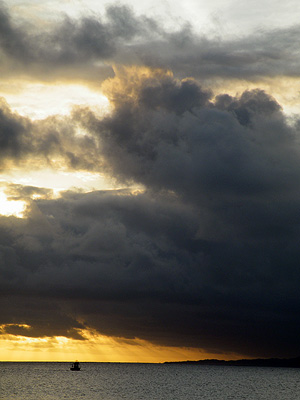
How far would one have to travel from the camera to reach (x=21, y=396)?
503 ft

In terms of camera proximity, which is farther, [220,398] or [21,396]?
[220,398]

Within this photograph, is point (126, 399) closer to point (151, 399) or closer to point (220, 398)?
point (151, 399)

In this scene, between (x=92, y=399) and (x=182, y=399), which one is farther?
(x=182, y=399)

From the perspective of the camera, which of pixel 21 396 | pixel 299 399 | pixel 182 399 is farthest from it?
pixel 299 399

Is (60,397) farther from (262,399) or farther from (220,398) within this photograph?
(262,399)

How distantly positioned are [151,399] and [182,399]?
1145 centimetres

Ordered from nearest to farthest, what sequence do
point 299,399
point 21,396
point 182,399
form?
point 21,396
point 182,399
point 299,399

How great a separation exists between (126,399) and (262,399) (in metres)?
47.4

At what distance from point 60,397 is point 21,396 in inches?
427

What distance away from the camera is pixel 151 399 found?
6358 inches

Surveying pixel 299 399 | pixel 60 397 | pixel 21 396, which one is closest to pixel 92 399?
pixel 60 397

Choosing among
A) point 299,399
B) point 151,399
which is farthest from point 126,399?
point 299,399

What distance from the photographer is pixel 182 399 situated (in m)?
168

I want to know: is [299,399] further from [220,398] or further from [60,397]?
[60,397]
